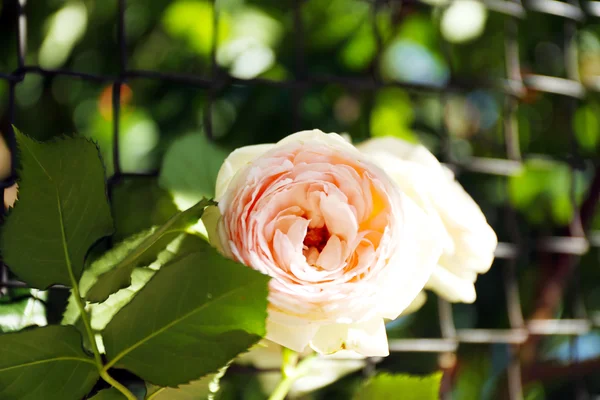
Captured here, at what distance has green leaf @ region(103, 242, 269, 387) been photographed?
8.5 inches

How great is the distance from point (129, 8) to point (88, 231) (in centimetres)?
36

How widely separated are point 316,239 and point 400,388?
106 millimetres

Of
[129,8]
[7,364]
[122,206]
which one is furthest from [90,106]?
[7,364]

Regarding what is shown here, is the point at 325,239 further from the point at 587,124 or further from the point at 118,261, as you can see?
the point at 587,124

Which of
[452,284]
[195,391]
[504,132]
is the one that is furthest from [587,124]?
[195,391]

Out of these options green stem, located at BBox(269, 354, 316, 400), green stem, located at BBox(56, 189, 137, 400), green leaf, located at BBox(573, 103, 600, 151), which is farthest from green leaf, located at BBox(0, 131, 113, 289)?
green leaf, located at BBox(573, 103, 600, 151)

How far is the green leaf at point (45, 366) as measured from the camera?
0.73 ft

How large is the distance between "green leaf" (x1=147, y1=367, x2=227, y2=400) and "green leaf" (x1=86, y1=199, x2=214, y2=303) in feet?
0.16

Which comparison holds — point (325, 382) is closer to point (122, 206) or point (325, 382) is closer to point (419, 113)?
point (122, 206)

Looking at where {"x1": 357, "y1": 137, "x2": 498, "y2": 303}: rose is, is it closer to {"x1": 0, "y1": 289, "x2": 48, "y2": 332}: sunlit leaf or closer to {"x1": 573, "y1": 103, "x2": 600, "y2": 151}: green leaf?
{"x1": 0, "y1": 289, "x2": 48, "y2": 332}: sunlit leaf

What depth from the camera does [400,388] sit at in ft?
1.04

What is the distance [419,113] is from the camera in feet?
2.06

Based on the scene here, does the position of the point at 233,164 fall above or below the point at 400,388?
above

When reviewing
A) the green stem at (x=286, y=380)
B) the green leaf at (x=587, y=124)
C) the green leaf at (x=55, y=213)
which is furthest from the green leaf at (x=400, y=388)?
the green leaf at (x=587, y=124)
